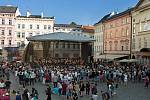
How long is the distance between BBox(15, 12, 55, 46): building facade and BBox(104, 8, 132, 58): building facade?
20.3m

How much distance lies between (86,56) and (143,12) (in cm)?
1302

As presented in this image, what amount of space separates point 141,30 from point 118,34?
1510 centimetres

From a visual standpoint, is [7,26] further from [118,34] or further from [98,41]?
[118,34]

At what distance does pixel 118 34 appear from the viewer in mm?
76875

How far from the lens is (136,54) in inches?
2515

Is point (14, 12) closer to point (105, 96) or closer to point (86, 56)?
point (86, 56)

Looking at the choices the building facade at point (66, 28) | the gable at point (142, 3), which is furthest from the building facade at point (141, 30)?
the building facade at point (66, 28)

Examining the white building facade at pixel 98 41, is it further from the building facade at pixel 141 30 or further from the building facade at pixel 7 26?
the building facade at pixel 141 30

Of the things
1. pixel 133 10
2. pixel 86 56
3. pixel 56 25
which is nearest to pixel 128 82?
pixel 86 56

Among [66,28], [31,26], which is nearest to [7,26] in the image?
[31,26]

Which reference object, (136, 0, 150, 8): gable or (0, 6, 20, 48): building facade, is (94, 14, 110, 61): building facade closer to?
(0, 6, 20, 48): building facade

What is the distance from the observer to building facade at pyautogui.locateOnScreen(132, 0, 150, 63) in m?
58.8

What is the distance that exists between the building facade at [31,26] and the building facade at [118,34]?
66.7 ft

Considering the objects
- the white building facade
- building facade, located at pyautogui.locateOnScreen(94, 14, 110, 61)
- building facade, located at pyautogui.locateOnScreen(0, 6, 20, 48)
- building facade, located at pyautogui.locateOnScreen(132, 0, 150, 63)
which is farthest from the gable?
building facade, located at pyautogui.locateOnScreen(0, 6, 20, 48)
